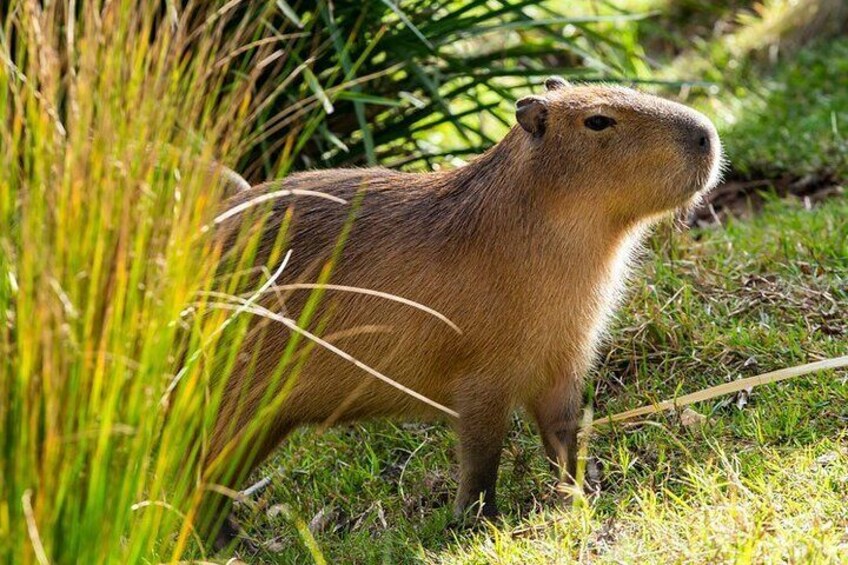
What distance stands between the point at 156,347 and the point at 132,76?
0.63 metres

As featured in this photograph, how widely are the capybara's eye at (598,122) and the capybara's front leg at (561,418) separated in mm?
731

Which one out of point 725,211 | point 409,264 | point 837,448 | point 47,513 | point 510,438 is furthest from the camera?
point 725,211

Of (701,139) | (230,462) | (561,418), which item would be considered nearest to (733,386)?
(561,418)

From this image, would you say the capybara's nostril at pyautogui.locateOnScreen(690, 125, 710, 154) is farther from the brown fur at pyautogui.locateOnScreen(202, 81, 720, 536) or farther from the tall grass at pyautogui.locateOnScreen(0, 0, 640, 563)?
the tall grass at pyautogui.locateOnScreen(0, 0, 640, 563)

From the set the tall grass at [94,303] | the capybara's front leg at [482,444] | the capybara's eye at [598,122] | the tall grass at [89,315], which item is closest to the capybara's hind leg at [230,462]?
the capybara's front leg at [482,444]

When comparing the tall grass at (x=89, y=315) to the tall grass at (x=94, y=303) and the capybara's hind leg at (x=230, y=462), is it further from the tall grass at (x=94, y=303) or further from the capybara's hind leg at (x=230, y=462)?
the capybara's hind leg at (x=230, y=462)

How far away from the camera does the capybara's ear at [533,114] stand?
12.9 ft

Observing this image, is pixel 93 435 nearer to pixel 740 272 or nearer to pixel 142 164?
pixel 142 164

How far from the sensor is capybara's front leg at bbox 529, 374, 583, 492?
13.3ft

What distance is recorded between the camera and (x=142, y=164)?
9.57 ft

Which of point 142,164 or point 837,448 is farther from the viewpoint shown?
point 837,448

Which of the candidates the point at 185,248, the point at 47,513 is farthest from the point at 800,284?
the point at 47,513

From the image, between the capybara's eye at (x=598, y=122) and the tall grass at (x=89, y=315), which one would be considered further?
the capybara's eye at (x=598, y=122)

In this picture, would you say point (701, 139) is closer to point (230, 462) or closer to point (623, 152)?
point (623, 152)
